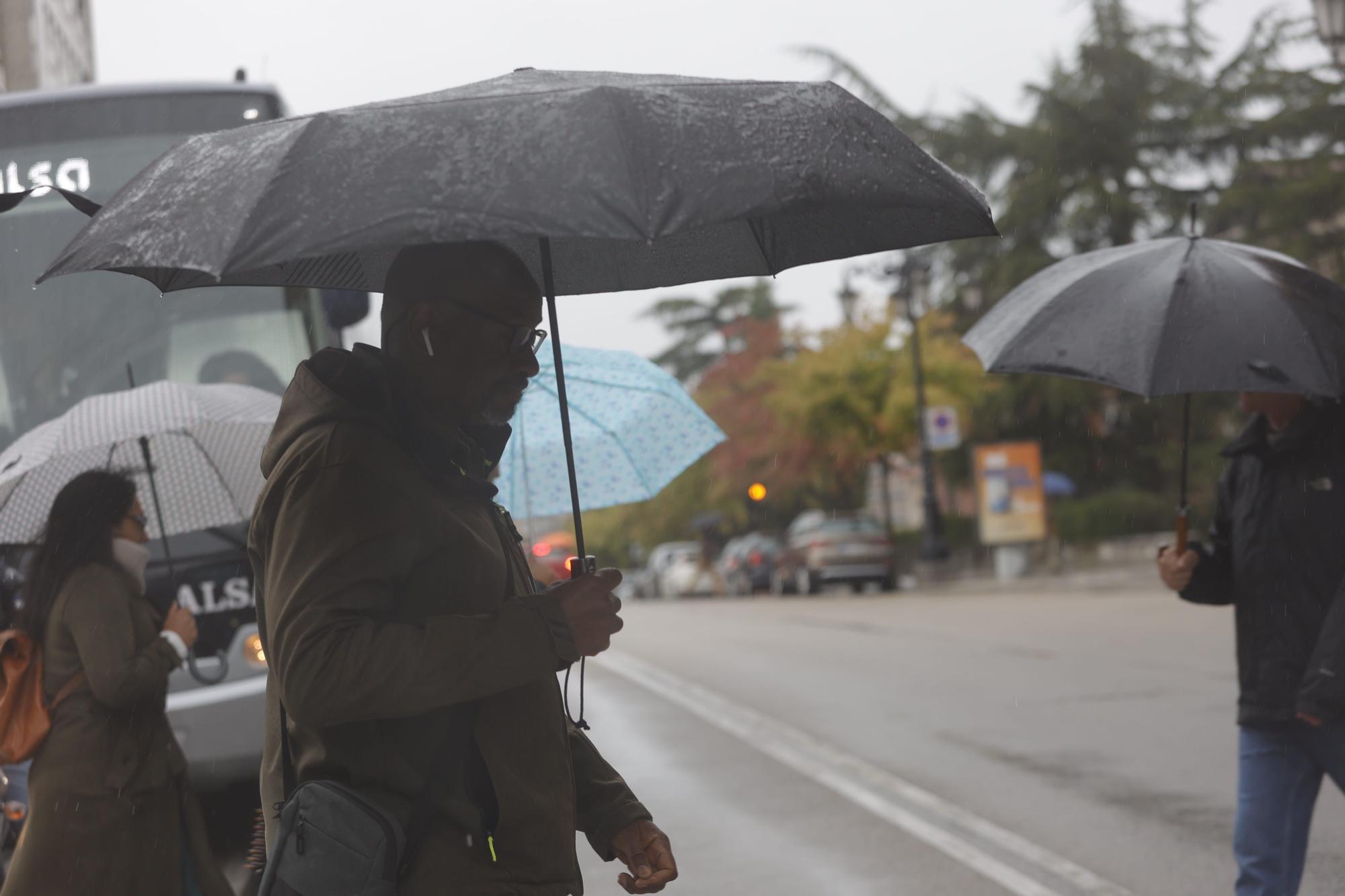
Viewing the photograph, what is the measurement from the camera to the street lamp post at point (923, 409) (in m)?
34.2

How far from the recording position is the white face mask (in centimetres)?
474

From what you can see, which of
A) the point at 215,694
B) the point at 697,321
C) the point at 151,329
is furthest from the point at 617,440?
the point at 697,321

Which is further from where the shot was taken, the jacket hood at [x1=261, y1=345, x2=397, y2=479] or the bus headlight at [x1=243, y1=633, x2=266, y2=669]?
the bus headlight at [x1=243, y1=633, x2=266, y2=669]

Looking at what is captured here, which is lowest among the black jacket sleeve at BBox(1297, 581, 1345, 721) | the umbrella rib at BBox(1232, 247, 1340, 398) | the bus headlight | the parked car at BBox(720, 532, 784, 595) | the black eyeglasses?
the parked car at BBox(720, 532, 784, 595)

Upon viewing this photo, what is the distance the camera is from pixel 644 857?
2785mm

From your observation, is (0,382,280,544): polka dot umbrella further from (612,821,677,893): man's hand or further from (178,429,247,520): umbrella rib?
(612,821,677,893): man's hand

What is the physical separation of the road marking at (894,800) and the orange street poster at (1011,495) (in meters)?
19.7

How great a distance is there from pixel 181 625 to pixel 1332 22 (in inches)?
447

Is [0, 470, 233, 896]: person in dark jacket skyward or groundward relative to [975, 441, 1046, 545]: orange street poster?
skyward

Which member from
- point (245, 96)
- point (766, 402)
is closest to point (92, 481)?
point (245, 96)

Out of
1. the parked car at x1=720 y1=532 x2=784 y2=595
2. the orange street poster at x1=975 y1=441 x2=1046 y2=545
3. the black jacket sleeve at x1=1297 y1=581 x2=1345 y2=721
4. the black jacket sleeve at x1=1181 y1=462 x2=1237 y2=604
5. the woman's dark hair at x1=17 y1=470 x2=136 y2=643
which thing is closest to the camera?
the black jacket sleeve at x1=1297 y1=581 x2=1345 y2=721

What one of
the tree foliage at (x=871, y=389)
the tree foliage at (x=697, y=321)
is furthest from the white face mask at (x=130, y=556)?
the tree foliage at (x=697, y=321)

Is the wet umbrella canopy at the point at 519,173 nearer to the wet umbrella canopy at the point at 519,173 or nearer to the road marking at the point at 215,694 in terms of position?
the wet umbrella canopy at the point at 519,173

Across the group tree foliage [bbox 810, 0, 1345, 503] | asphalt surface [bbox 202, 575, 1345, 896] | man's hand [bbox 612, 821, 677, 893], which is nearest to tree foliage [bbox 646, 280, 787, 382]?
tree foliage [bbox 810, 0, 1345, 503]
